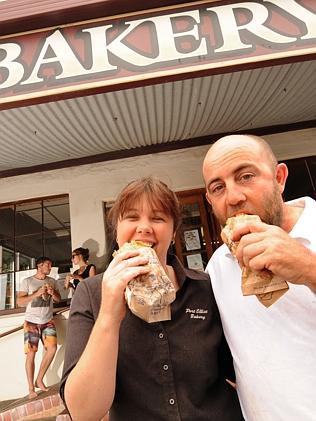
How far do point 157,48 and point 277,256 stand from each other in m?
1.66

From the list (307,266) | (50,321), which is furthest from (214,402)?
(50,321)

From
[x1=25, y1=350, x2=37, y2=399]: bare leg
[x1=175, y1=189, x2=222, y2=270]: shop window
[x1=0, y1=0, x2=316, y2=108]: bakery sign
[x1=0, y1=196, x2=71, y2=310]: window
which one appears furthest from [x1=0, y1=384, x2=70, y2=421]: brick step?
[x1=0, y1=0, x2=316, y2=108]: bakery sign

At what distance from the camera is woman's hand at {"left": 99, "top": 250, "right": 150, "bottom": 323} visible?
990 millimetres

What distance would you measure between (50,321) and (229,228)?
4838 millimetres

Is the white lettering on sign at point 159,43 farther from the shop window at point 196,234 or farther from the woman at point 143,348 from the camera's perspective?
the shop window at point 196,234

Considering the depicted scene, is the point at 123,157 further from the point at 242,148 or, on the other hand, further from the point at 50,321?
the point at 242,148

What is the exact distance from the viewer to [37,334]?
5055mm

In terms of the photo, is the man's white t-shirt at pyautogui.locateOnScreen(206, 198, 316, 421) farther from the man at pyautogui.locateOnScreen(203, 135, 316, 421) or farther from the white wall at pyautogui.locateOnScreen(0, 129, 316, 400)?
the white wall at pyautogui.locateOnScreen(0, 129, 316, 400)

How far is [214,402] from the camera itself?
114 centimetres

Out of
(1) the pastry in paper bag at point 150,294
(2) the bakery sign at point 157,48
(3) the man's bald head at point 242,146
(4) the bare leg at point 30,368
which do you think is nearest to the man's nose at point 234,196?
(3) the man's bald head at point 242,146

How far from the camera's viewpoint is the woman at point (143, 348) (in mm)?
966

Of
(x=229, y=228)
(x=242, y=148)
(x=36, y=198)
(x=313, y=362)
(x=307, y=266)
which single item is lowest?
(x=313, y=362)

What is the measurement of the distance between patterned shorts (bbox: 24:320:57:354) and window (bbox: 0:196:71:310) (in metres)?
1.29

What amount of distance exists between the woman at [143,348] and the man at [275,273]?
0.32 ft
